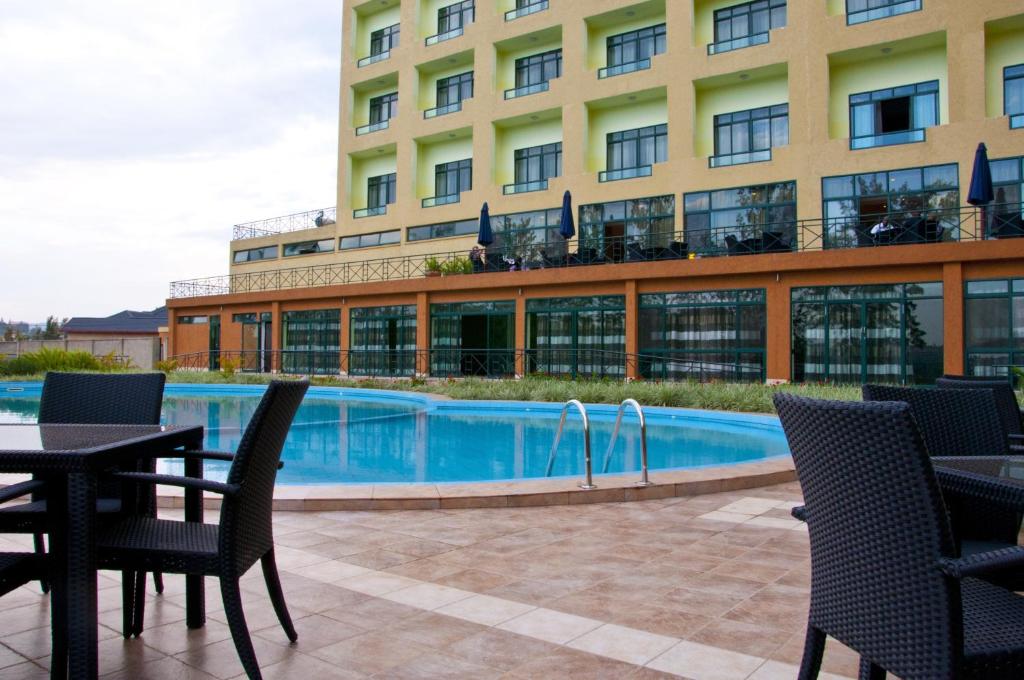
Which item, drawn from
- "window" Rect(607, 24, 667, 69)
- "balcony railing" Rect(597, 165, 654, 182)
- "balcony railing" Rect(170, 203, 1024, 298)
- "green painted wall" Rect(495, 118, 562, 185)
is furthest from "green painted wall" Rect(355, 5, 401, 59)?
"balcony railing" Rect(597, 165, 654, 182)

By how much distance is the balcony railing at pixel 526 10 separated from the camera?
2459 cm

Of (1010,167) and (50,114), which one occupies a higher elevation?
(50,114)

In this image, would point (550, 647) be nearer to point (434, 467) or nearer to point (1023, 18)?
point (434, 467)

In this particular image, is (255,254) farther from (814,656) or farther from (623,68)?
(814,656)

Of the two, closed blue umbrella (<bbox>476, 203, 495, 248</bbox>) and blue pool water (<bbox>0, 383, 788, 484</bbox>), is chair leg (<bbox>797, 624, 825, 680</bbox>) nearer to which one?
blue pool water (<bbox>0, 383, 788, 484</bbox>)

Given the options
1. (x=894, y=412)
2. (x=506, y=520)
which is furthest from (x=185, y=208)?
(x=894, y=412)

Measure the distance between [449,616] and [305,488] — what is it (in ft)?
8.79

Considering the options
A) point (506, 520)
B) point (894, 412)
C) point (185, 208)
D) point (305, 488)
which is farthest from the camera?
point (185, 208)

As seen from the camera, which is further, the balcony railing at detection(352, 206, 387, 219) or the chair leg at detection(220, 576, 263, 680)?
the balcony railing at detection(352, 206, 387, 219)

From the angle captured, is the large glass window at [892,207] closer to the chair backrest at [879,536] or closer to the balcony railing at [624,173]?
the balcony railing at [624,173]

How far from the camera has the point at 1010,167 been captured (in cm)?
1722

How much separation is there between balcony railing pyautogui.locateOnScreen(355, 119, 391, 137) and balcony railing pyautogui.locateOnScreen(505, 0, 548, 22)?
A: 606 centimetres

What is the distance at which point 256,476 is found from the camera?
2646 mm

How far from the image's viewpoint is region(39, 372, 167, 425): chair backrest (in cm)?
371
